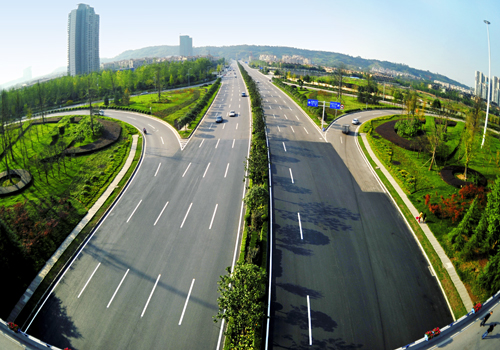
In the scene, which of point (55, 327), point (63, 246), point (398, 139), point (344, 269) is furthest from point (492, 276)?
point (63, 246)

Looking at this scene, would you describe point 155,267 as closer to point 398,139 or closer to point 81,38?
point 398,139

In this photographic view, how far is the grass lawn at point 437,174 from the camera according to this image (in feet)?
68.2

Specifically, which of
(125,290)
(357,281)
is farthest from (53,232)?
(357,281)

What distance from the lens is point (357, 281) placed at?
20.0 metres

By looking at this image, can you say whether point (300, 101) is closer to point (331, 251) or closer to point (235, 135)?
point (235, 135)

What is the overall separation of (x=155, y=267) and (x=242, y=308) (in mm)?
9191

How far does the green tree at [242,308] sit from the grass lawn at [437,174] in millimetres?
14748

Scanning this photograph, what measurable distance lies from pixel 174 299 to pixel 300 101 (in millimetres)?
Answer: 62006

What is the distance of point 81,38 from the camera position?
17675 centimetres

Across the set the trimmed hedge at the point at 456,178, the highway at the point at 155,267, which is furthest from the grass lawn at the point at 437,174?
the highway at the point at 155,267

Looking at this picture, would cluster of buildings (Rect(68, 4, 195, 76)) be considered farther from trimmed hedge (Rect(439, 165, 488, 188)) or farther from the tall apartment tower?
trimmed hedge (Rect(439, 165, 488, 188))

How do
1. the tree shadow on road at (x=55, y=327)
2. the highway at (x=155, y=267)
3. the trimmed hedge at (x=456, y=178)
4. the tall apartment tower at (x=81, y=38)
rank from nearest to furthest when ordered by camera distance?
the tree shadow on road at (x=55, y=327) → the highway at (x=155, y=267) → the trimmed hedge at (x=456, y=178) → the tall apartment tower at (x=81, y=38)

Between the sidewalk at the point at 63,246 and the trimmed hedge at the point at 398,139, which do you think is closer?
the sidewalk at the point at 63,246

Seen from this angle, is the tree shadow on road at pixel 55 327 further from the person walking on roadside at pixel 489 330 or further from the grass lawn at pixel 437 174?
the grass lawn at pixel 437 174
